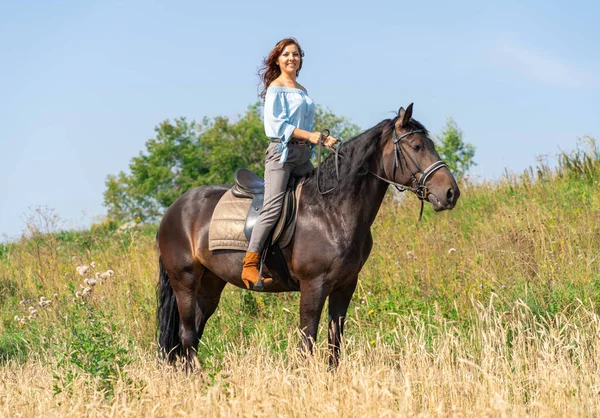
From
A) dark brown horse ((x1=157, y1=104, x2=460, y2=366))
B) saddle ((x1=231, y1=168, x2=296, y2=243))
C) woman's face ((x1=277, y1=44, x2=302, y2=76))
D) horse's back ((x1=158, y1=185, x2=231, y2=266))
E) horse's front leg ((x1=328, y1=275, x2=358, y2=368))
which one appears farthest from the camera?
horse's back ((x1=158, y1=185, x2=231, y2=266))

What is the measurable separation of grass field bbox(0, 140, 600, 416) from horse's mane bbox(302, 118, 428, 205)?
134cm

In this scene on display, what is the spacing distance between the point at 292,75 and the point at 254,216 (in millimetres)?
1363

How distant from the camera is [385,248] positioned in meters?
10.8

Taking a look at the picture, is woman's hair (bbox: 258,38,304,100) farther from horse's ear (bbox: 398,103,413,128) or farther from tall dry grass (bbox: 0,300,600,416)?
tall dry grass (bbox: 0,300,600,416)

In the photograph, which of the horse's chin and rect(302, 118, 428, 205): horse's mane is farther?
rect(302, 118, 428, 205): horse's mane

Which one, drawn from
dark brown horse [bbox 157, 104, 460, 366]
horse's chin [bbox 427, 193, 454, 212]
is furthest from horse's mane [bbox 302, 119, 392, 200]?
horse's chin [bbox 427, 193, 454, 212]

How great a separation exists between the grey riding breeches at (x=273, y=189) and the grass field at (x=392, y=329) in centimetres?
102

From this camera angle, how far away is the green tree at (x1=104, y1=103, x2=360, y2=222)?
50.4 meters

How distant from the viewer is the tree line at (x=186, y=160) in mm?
50312

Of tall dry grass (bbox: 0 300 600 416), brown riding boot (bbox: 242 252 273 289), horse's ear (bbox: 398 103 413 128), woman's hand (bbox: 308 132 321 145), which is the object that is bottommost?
tall dry grass (bbox: 0 300 600 416)

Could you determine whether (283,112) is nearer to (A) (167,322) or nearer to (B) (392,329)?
(A) (167,322)

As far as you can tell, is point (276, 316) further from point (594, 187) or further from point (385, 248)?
point (594, 187)

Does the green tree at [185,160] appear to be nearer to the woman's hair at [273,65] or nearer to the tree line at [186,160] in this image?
the tree line at [186,160]

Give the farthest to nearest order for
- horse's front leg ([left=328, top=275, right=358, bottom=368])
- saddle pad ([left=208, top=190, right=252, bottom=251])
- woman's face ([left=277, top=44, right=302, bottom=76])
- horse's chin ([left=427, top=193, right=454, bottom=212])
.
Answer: saddle pad ([left=208, top=190, right=252, bottom=251]) < woman's face ([left=277, top=44, right=302, bottom=76]) < horse's front leg ([left=328, top=275, right=358, bottom=368]) < horse's chin ([left=427, top=193, right=454, bottom=212])
